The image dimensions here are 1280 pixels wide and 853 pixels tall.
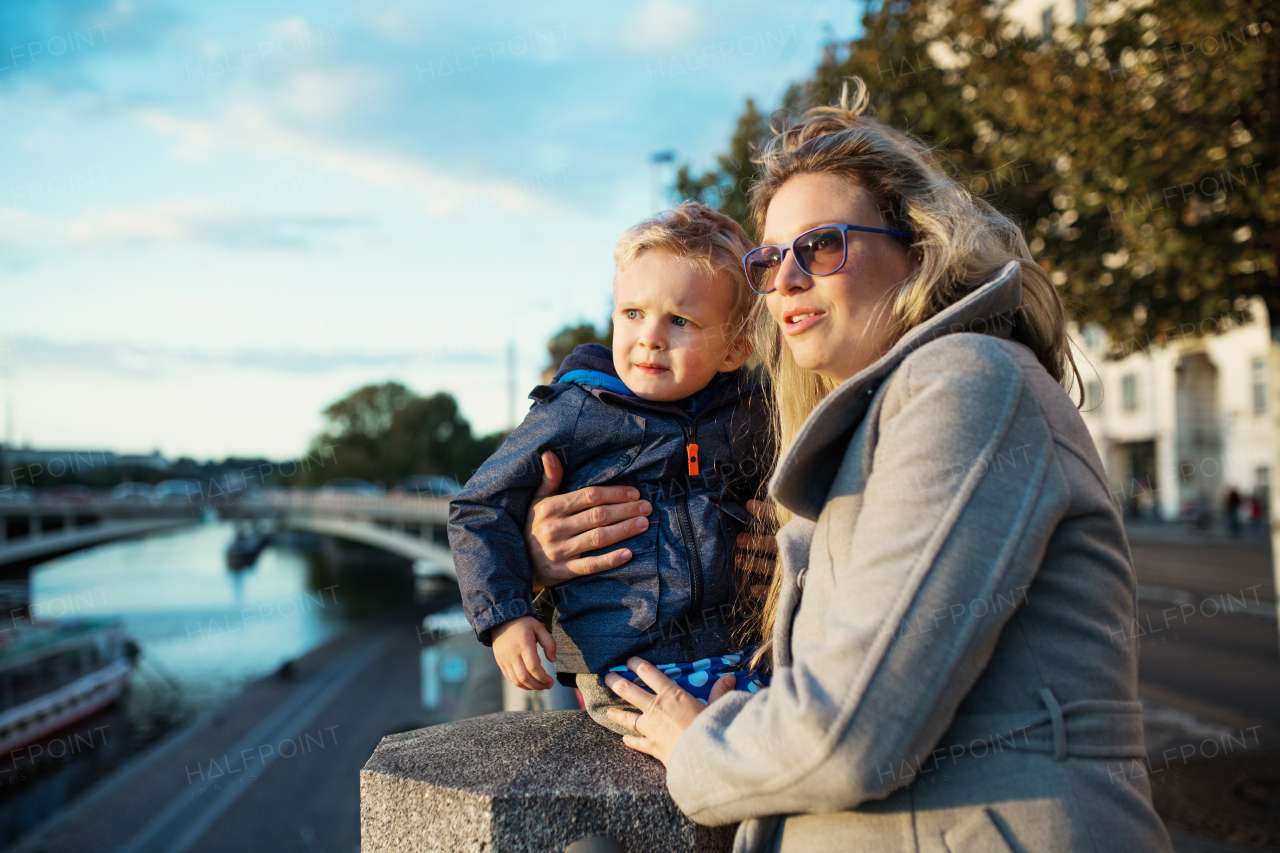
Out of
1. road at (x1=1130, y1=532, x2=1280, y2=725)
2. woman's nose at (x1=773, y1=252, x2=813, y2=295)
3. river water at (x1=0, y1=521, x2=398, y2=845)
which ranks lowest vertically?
river water at (x1=0, y1=521, x2=398, y2=845)

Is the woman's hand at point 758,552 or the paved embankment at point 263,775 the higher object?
the woman's hand at point 758,552

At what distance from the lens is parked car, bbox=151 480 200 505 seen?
55.1 m

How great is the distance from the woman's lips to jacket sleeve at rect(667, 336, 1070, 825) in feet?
1.12

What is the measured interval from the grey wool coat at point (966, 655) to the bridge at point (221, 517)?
33.0m

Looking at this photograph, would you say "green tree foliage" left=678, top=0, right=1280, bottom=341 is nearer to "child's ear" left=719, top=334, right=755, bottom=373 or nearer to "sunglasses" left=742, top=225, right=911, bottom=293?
"child's ear" left=719, top=334, right=755, bottom=373

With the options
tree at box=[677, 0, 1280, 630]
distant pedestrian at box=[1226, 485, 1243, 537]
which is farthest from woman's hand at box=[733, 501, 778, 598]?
distant pedestrian at box=[1226, 485, 1243, 537]

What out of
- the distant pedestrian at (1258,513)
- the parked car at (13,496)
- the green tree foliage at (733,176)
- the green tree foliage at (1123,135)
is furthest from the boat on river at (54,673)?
the distant pedestrian at (1258,513)

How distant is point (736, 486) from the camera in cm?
194

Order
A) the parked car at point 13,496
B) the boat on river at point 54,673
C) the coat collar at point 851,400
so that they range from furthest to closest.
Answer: the parked car at point 13,496, the boat on river at point 54,673, the coat collar at point 851,400

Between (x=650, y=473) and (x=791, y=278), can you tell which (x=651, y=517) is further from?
(x=791, y=278)

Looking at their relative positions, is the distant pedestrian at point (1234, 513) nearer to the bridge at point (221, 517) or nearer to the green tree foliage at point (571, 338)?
the green tree foliage at point (571, 338)

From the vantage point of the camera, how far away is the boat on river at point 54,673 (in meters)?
27.1

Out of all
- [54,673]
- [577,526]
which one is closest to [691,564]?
[577,526]

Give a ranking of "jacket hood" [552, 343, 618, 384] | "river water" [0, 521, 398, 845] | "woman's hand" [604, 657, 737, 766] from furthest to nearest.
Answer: "river water" [0, 521, 398, 845]
"jacket hood" [552, 343, 618, 384]
"woman's hand" [604, 657, 737, 766]
